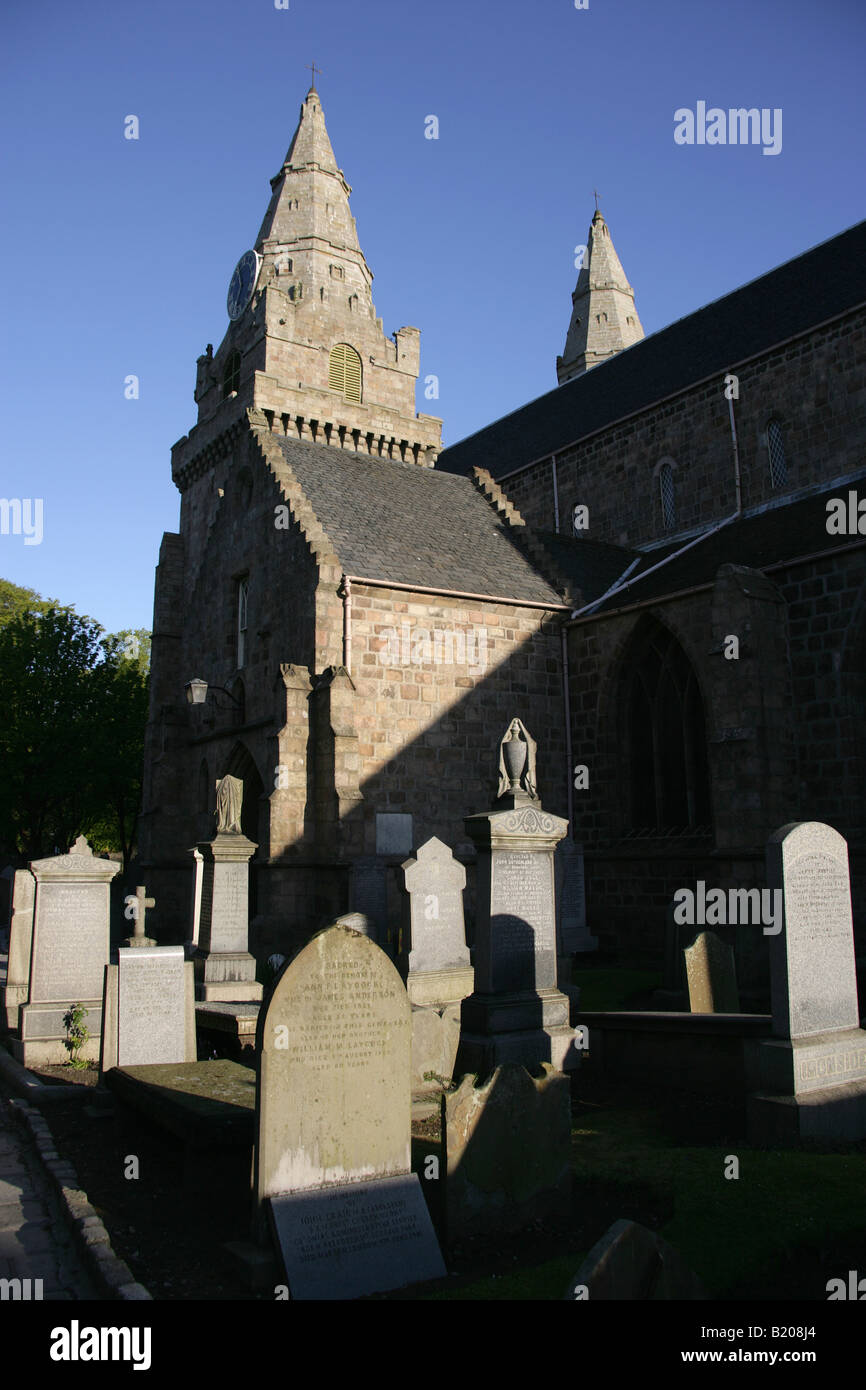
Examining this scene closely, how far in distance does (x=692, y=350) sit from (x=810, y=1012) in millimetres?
22388

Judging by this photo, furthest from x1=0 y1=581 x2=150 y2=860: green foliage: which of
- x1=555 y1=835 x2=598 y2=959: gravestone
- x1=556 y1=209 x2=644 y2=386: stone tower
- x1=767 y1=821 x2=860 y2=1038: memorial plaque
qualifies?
x1=767 y1=821 x2=860 y2=1038: memorial plaque

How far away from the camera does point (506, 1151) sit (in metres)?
6.18

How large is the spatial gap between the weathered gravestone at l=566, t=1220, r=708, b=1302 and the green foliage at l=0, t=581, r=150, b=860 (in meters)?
36.5

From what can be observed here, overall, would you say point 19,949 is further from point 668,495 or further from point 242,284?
point 242,284

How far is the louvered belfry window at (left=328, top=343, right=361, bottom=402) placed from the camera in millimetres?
34156

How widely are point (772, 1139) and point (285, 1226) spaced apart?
13.6ft

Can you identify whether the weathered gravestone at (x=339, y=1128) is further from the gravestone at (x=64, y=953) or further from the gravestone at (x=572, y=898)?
the gravestone at (x=572, y=898)

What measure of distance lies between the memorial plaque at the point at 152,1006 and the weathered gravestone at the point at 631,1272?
271 inches

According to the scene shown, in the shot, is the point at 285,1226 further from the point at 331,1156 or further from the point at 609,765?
the point at 609,765

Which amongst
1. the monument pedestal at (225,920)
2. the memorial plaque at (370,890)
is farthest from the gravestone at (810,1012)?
the memorial plaque at (370,890)

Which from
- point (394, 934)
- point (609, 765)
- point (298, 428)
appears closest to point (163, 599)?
point (298, 428)

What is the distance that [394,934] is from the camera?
15.2 m

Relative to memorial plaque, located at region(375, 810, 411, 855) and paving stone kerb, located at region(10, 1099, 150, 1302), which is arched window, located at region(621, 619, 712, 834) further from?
paving stone kerb, located at region(10, 1099, 150, 1302)

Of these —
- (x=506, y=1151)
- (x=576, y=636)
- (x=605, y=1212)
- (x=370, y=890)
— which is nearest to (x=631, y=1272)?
(x=506, y=1151)
